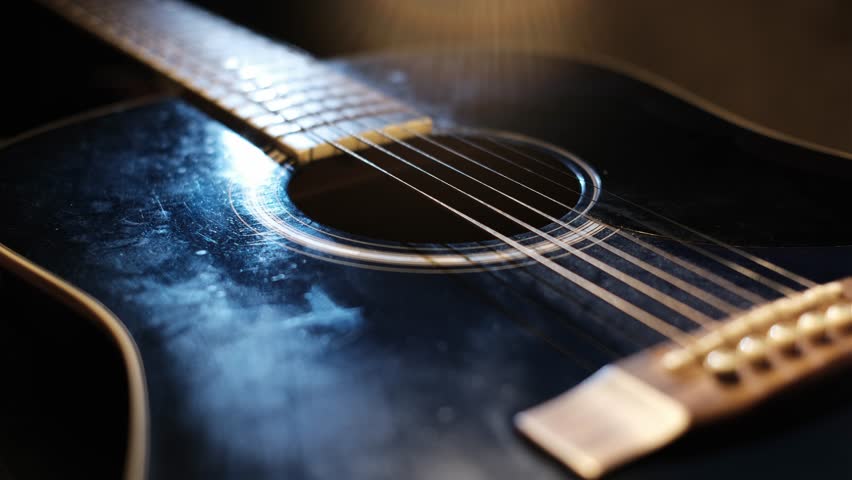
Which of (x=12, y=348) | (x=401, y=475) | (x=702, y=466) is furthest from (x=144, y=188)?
(x=702, y=466)

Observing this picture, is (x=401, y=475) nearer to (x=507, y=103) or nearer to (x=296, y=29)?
(x=507, y=103)

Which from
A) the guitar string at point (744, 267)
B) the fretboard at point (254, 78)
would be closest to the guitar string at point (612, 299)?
the guitar string at point (744, 267)

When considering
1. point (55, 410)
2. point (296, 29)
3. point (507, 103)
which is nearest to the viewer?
point (55, 410)

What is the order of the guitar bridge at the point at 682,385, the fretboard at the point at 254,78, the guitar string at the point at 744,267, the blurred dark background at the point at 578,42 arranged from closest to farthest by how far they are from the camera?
the guitar bridge at the point at 682,385, the guitar string at the point at 744,267, the fretboard at the point at 254,78, the blurred dark background at the point at 578,42

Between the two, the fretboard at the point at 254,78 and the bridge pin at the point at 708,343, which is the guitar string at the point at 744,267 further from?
the fretboard at the point at 254,78

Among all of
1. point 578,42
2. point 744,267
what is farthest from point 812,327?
point 578,42

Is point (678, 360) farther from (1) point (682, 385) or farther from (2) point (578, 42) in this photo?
(2) point (578, 42)
